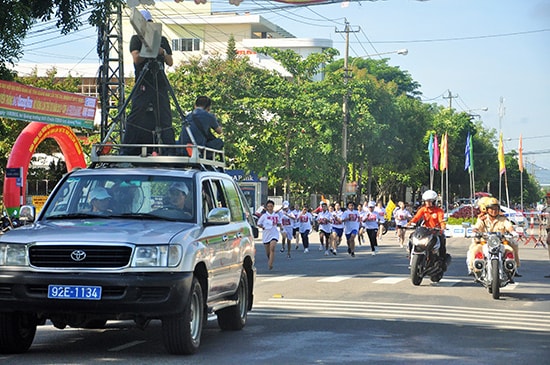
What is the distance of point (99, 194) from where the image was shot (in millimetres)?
11141

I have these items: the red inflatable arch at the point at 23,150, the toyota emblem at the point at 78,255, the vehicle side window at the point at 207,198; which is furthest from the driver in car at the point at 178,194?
the red inflatable arch at the point at 23,150

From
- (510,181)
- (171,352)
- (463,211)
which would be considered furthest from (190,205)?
(510,181)

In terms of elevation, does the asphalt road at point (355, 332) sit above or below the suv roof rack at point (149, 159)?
below

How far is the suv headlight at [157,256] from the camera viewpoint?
966 cm

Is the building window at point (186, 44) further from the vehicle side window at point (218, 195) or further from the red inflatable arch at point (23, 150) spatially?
the vehicle side window at point (218, 195)

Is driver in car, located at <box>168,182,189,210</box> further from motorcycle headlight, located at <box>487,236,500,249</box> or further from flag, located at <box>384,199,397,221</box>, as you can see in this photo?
flag, located at <box>384,199,397,221</box>

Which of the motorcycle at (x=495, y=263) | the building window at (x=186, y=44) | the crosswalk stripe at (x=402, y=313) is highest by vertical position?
the building window at (x=186, y=44)

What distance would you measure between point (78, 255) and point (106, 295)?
44 cm

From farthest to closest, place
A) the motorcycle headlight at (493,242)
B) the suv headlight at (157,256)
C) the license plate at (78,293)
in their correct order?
1. the motorcycle headlight at (493,242)
2. the suv headlight at (157,256)
3. the license plate at (78,293)

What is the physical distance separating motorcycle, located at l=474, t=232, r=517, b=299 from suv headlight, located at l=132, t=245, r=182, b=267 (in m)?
9.22

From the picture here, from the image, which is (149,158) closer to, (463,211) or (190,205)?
(190,205)

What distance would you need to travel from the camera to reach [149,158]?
38.8ft

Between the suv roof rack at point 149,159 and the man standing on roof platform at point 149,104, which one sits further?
the man standing on roof platform at point 149,104

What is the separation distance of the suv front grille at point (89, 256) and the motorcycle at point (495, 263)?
959 centimetres
